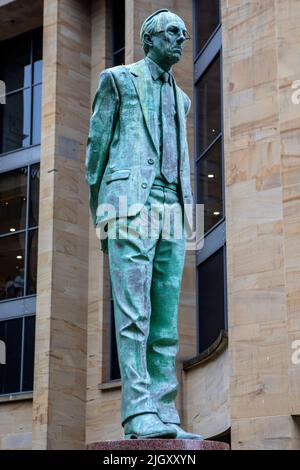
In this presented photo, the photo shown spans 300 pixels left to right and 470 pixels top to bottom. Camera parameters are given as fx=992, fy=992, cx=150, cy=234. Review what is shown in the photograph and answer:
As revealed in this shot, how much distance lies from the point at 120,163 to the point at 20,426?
2209 cm

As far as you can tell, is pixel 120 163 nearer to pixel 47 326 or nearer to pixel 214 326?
pixel 214 326

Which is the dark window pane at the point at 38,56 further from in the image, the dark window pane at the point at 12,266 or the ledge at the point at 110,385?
the ledge at the point at 110,385

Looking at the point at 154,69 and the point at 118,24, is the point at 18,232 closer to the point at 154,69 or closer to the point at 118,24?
the point at 118,24

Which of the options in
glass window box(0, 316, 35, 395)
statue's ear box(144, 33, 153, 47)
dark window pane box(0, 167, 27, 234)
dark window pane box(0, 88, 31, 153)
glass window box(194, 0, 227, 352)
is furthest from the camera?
dark window pane box(0, 88, 31, 153)

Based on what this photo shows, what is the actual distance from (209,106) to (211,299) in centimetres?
502

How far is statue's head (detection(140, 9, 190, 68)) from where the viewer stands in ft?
26.6

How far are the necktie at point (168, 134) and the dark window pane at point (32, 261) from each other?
2288 cm

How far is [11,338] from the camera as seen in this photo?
3078 centimetres

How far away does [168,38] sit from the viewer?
8141mm

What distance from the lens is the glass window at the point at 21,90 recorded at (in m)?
32.9

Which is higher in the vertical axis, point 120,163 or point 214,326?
point 214,326

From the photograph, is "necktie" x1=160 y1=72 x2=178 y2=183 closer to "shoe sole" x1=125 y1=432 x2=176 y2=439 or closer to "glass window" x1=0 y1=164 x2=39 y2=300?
"shoe sole" x1=125 y1=432 x2=176 y2=439

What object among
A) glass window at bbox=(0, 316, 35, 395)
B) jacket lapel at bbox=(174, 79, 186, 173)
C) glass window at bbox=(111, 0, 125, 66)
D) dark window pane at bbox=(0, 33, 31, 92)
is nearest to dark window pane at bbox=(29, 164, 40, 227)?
glass window at bbox=(0, 316, 35, 395)
